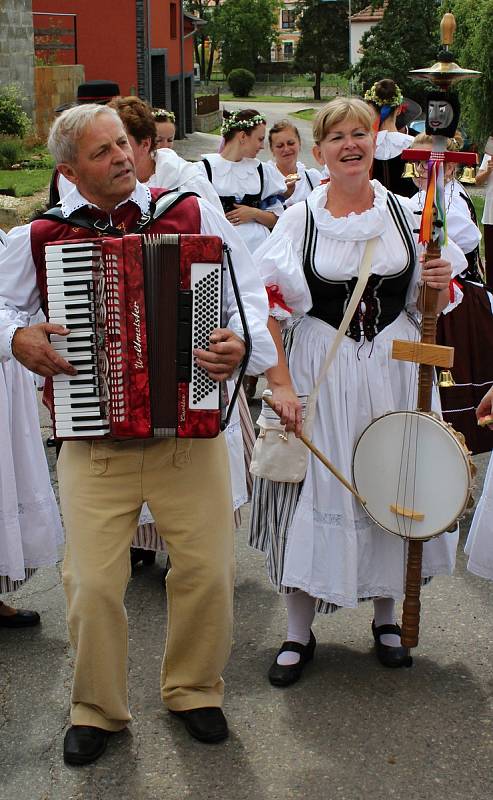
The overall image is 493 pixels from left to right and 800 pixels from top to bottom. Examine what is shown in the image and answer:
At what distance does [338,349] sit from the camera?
412cm

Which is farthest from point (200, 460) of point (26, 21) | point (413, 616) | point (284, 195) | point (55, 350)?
point (26, 21)

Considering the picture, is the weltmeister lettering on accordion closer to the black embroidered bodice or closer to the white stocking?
the black embroidered bodice

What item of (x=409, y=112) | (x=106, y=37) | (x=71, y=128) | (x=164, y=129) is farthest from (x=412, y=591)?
(x=106, y=37)

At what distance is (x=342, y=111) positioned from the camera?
4.02 meters

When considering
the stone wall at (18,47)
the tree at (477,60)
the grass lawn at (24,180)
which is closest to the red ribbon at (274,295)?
the grass lawn at (24,180)

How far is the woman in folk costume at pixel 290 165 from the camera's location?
8391 millimetres

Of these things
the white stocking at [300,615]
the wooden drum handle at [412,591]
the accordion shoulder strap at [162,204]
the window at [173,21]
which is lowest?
the white stocking at [300,615]

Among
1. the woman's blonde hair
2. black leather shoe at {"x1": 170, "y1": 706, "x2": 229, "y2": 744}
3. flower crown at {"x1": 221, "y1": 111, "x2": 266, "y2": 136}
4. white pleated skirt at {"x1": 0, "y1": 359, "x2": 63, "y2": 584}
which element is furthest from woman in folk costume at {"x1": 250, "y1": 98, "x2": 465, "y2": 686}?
flower crown at {"x1": 221, "y1": 111, "x2": 266, "y2": 136}

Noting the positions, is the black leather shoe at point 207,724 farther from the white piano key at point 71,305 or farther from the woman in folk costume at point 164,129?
the woman in folk costume at point 164,129

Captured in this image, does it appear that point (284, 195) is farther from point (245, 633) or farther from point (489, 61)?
point (489, 61)

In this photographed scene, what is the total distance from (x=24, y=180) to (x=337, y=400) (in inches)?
542

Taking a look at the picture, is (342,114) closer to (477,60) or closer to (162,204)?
(162,204)

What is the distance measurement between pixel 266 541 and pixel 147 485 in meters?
0.79

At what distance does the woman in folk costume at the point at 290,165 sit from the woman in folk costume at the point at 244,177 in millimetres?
491
